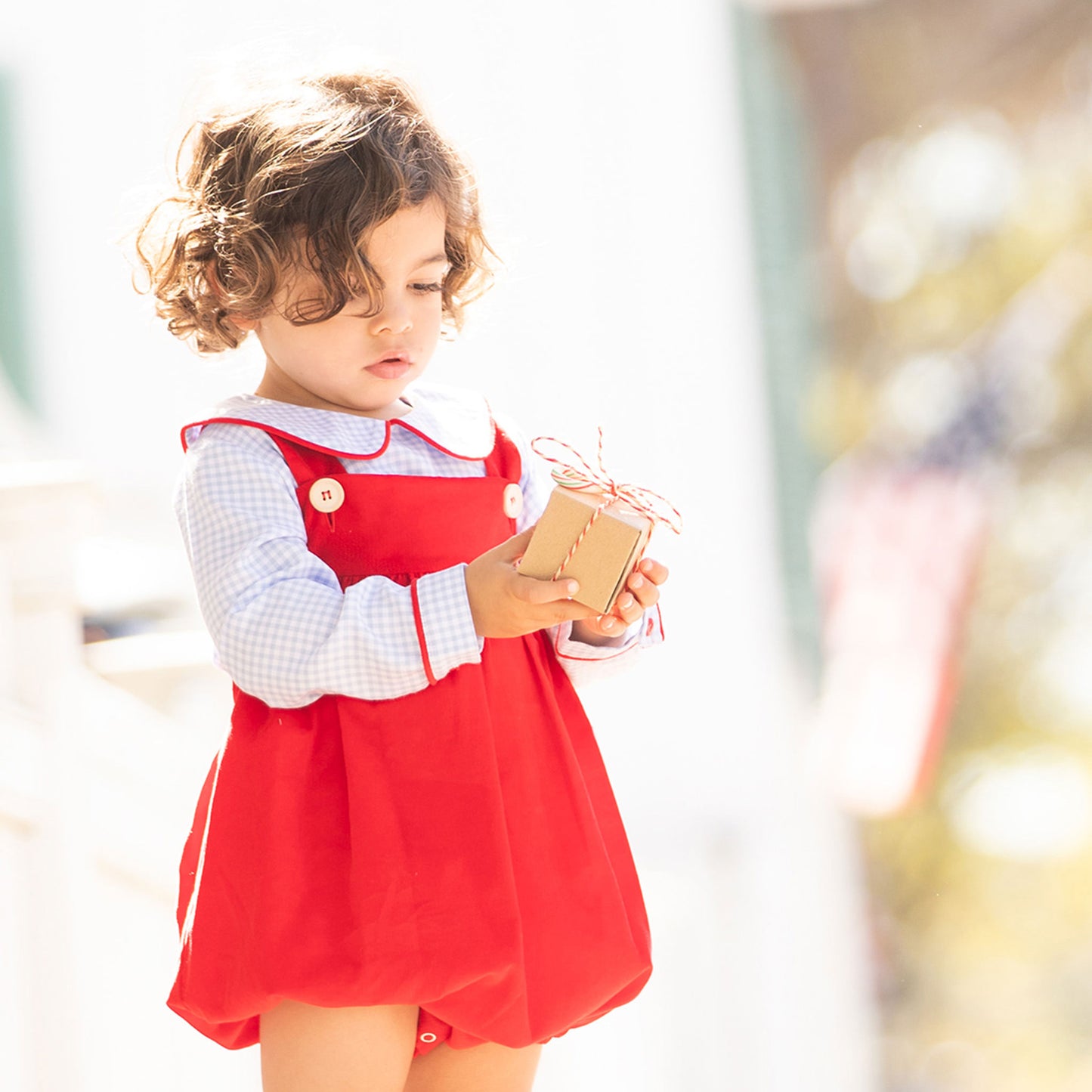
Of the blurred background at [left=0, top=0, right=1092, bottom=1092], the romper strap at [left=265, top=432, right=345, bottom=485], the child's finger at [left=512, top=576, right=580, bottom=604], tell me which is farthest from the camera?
the blurred background at [left=0, top=0, right=1092, bottom=1092]

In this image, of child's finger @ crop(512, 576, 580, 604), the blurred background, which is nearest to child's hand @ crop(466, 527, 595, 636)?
child's finger @ crop(512, 576, 580, 604)

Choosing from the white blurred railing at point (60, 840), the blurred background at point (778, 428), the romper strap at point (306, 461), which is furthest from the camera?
the blurred background at point (778, 428)

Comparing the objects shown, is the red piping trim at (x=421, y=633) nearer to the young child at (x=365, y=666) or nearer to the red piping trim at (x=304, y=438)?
the young child at (x=365, y=666)

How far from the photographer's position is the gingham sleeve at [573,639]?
0.92 metres

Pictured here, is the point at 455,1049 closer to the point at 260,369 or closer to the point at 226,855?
the point at 226,855

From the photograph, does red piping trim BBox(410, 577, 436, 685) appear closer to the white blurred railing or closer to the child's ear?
the child's ear

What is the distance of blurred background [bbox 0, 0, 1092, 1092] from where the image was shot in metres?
2.61

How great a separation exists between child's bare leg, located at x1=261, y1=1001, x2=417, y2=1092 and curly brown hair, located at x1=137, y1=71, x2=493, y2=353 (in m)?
0.42

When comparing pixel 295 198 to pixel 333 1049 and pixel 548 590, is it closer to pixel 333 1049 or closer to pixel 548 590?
pixel 548 590

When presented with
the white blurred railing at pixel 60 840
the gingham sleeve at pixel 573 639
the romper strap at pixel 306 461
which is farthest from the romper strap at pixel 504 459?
the white blurred railing at pixel 60 840

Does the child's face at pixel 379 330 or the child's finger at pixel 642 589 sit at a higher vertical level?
the child's face at pixel 379 330

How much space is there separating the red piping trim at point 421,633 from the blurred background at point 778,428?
35.1 inches

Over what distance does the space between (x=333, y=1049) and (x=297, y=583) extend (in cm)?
28

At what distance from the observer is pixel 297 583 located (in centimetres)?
80
